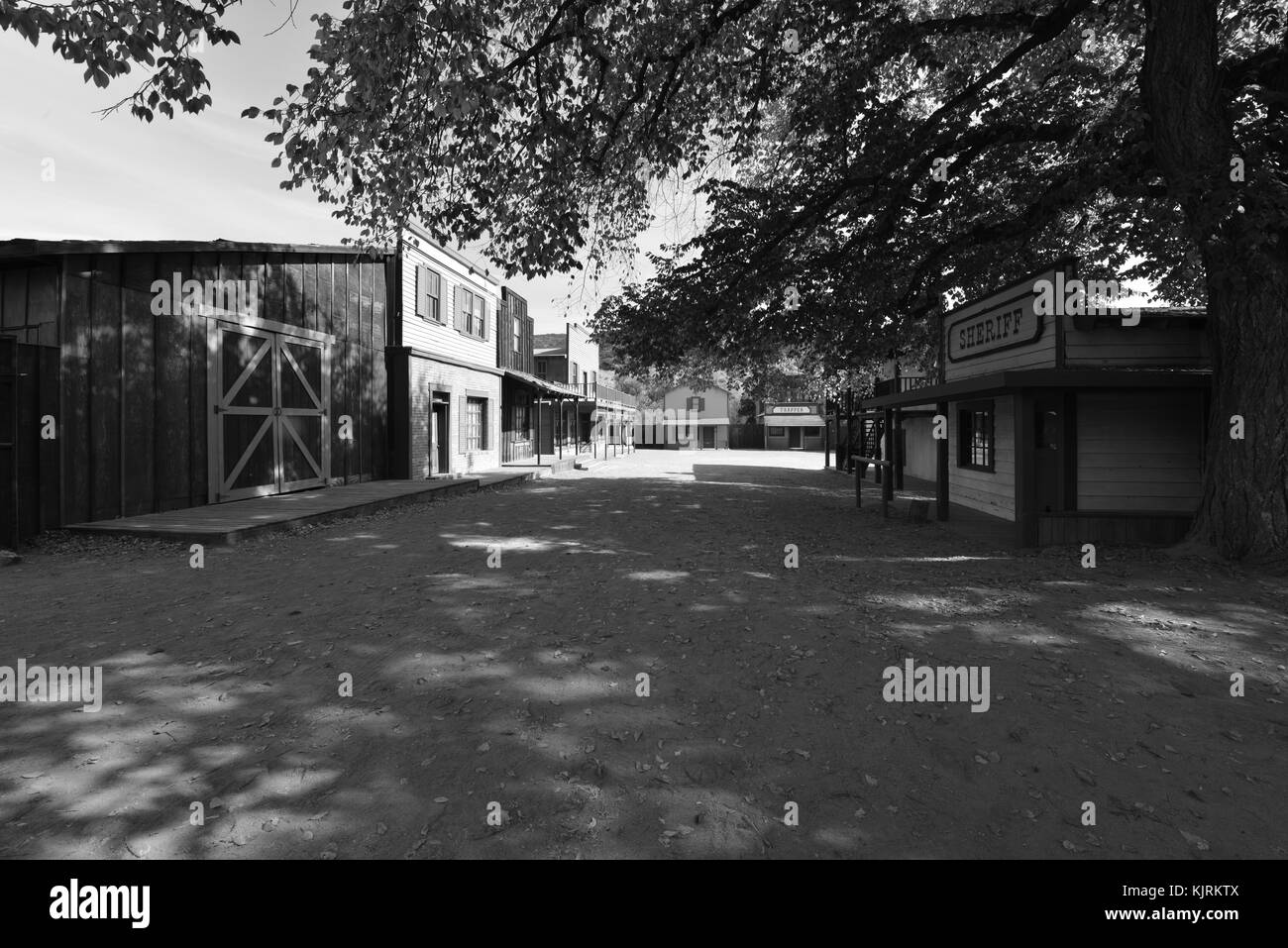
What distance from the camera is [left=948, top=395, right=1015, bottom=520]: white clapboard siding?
12.3 meters

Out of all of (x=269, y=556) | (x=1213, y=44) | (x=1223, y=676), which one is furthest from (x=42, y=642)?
(x=1213, y=44)

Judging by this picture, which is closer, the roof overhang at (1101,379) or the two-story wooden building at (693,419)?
the roof overhang at (1101,379)

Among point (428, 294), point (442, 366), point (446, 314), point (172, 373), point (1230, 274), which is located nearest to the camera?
point (1230, 274)

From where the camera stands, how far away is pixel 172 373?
35.2 feet

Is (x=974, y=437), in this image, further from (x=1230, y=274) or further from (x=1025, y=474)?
(x=1230, y=274)

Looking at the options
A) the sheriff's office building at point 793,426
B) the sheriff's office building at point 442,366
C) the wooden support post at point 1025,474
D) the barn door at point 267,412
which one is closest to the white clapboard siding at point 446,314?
the sheriff's office building at point 442,366

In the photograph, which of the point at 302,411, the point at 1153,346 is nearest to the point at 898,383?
the point at 1153,346

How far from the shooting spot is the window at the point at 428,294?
718 inches

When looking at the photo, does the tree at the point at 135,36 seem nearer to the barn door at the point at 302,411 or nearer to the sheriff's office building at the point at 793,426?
the barn door at the point at 302,411

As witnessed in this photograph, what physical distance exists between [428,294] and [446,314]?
1.05 meters

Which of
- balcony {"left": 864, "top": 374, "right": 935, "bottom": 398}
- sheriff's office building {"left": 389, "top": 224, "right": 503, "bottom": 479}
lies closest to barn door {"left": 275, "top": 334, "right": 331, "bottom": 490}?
sheriff's office building {"left": 389, "top": 224, "right": 503, "bottom": 479}

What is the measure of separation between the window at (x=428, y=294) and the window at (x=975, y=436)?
46.9 ft

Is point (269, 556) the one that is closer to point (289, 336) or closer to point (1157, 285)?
point (289, 336)

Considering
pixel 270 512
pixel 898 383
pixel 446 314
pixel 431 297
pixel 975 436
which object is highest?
pixel 431 297
